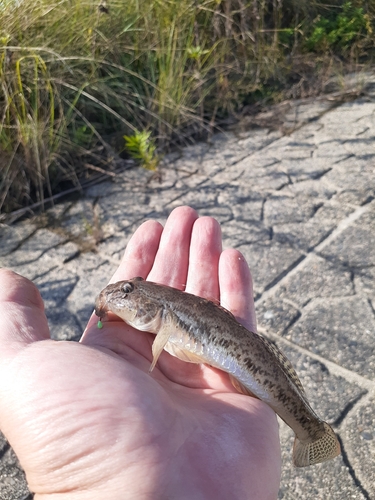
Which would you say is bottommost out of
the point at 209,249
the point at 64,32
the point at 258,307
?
the point at 258,307

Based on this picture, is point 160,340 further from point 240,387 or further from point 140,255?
point 140,255

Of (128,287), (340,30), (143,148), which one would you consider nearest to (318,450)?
(128,287)

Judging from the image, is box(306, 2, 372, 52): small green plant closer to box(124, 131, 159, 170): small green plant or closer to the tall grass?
the tall grass

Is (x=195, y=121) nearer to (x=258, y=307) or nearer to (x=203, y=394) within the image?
(x=258, y=307)

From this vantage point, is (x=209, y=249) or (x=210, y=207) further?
(x=210, y=207)

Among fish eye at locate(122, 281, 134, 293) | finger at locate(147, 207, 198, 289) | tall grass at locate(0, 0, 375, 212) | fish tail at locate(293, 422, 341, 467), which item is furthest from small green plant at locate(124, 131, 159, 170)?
fish tail at locate(293, 422, 341, 467)

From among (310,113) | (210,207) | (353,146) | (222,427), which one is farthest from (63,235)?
(310,113)

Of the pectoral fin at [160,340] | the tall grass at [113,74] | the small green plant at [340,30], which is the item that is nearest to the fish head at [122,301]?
the pectoral fin at [160,340]

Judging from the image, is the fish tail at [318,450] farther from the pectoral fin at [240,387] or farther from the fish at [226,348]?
the pectoral fin at [240,387]
